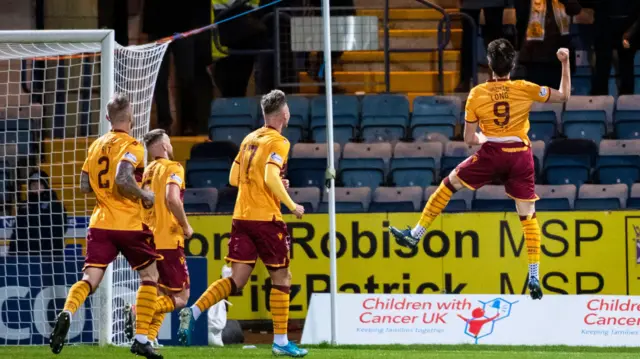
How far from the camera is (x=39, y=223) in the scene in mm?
13453

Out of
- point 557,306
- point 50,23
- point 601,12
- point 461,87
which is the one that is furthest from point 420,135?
point 50,23

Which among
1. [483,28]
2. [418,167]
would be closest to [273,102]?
[418,167]

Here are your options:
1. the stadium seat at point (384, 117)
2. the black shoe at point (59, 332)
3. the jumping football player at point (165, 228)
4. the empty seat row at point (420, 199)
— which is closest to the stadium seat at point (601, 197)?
the empty seat row at point (420, 199)

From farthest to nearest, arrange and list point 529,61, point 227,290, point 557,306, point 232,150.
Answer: point 529,61 < point 232,150 < point 557,306 < point 227,290

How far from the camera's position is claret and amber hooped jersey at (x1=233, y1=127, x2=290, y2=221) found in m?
10.3

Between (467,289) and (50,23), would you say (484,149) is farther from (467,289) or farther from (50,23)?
(50,23)

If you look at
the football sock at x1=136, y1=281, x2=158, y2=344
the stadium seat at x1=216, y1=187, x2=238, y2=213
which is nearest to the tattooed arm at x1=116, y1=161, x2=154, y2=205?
the football sock at x1=136, y1=281, x2=158, y2=344

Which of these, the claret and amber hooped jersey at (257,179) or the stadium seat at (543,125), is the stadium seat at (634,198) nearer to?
the stadium seat at (543,125)

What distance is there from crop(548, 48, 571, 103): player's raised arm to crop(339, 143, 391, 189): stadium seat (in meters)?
5.57

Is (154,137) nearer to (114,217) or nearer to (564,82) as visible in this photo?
(114,217)

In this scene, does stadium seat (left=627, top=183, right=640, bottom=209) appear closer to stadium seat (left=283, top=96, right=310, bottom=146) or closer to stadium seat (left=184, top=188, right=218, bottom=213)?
stadium seat (left=283, top=96, right=310, bottom=146)

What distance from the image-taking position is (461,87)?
17969mm

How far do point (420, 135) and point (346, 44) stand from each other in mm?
1624

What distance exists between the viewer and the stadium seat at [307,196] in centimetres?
1546
